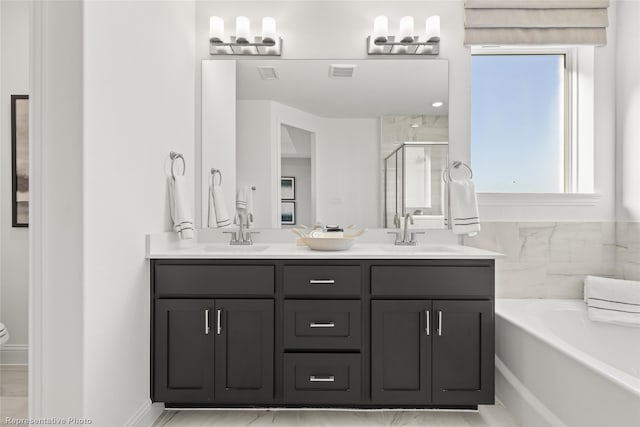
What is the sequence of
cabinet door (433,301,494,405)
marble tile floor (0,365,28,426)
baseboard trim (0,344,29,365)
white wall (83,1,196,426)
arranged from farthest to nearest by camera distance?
baseboard trim (0,344,29,365)
marble tile floor (0,365,28,426)
cabinet door (433,301,494,405)
white wall (83,1,196,426)

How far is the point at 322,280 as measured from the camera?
2096 millimetres

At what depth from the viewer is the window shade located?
2670mm

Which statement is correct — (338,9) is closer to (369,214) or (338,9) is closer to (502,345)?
(369,214)

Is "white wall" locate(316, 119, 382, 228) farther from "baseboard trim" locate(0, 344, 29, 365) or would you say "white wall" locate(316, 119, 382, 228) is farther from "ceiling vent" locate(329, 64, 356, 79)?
"baseboard trim" locate(0, 344, 29, 365)

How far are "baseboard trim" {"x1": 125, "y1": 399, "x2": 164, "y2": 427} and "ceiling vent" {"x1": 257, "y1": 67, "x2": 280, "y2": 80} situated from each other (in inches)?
78.3

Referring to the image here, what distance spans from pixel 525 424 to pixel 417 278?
0.87 metres

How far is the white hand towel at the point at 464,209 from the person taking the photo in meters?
2.56

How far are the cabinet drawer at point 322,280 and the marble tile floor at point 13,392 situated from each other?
154 centimetres

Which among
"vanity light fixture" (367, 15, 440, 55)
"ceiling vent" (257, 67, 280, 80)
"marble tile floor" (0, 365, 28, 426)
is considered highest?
"vanity light fixture" (367, 15, 440, 55)

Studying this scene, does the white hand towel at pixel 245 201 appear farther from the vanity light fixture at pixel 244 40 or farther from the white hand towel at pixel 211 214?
the vanity light fixture at pixel 244 40

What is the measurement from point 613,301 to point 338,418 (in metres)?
1.69


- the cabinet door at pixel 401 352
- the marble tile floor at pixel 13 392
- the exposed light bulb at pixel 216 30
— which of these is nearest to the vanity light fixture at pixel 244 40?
the exposed light bulb at pixel 216 30

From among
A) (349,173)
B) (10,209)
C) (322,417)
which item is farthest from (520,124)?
(10,209)

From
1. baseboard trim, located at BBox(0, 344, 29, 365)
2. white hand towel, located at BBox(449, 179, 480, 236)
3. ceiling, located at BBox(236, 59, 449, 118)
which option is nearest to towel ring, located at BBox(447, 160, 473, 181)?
white hand towel, located at BBox(449, 179, 480, 236)
